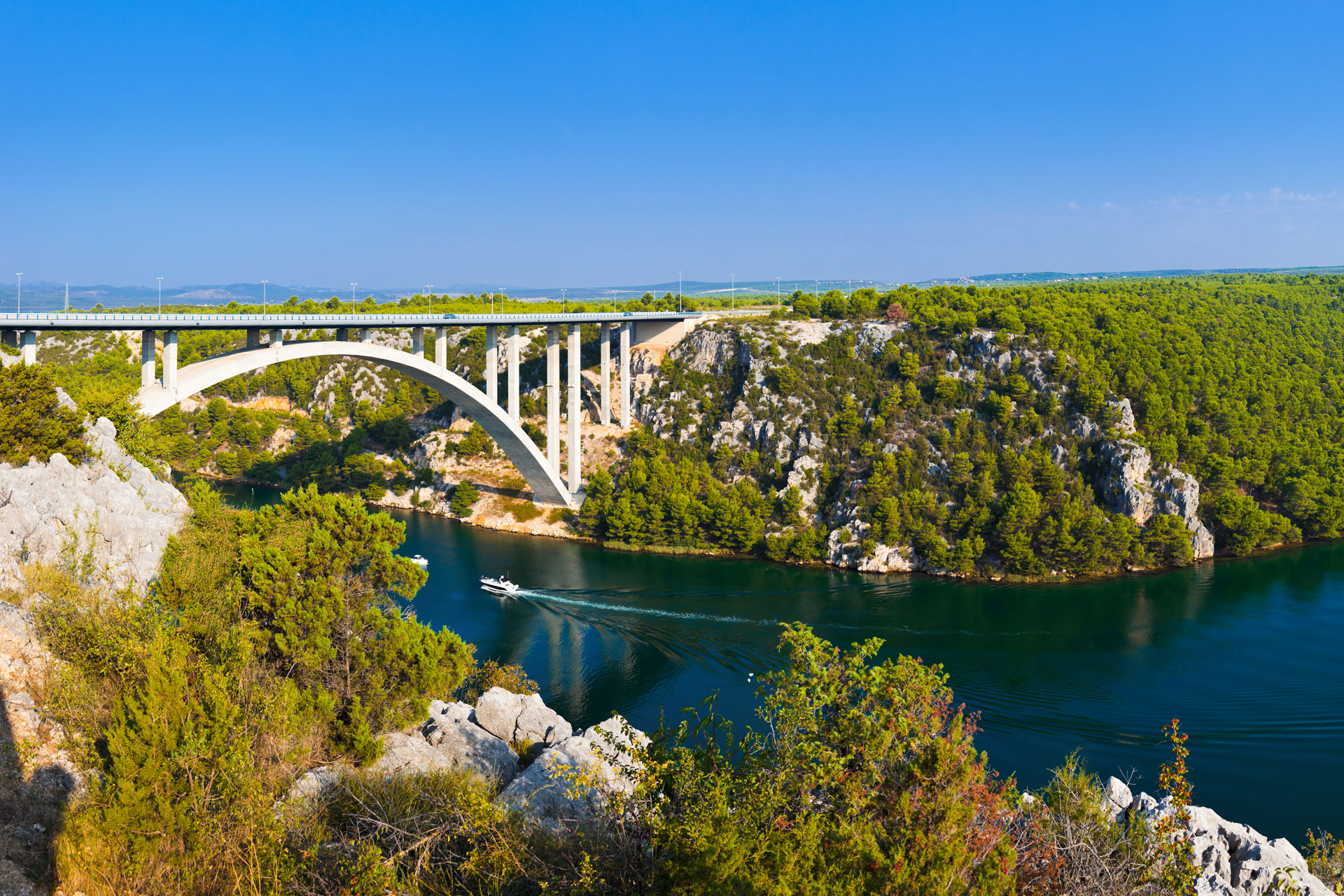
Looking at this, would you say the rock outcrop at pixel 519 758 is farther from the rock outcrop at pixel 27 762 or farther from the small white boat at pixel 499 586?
the small white boat at pixel 499 586

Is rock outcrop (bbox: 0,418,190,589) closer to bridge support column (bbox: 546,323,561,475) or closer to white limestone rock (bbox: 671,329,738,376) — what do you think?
bridge support column (bbox: 546,323,561,475)

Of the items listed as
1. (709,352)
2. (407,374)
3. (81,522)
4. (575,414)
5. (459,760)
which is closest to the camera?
(459,760)

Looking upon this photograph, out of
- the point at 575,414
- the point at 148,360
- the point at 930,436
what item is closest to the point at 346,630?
the point at 148,360

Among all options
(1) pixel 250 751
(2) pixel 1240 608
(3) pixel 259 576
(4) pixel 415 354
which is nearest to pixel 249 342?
(4) pixel 415 354

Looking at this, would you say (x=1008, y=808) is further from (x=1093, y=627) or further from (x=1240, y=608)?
(x=1240, y=608)

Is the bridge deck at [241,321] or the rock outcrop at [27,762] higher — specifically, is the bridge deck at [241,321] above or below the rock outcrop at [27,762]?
above

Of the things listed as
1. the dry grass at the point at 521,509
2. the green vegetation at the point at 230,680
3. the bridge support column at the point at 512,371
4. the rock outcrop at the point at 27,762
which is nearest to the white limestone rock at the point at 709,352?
the bridge support column at the point at 512,371

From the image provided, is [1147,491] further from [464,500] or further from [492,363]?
[464,500]
